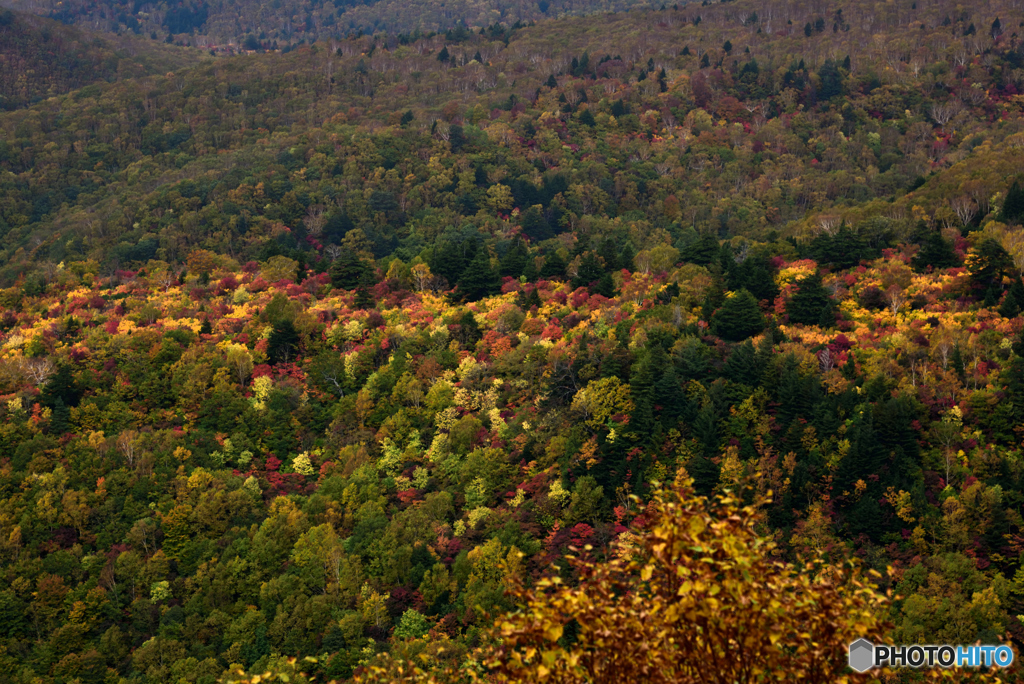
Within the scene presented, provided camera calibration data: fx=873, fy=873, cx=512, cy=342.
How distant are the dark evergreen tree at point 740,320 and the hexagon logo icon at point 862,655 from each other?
5428cm

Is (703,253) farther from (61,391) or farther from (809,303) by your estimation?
(61,391)

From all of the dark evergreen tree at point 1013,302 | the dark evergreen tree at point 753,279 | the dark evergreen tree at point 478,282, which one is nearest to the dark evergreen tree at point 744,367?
the dark evergreen tree at point 753,279

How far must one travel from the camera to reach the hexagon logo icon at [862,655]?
14.8 meters

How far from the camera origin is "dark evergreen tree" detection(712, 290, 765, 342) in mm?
67875

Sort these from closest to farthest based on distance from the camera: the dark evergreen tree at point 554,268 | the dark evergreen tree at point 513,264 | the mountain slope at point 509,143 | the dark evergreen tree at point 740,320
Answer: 1. the dark evergreen tree at point 740,320
2. the dark evergreen tree at point 554,268
3. the dark evergreen tree at point 513,264
4. the mountain slope at point 509,143

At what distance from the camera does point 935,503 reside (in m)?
49.4

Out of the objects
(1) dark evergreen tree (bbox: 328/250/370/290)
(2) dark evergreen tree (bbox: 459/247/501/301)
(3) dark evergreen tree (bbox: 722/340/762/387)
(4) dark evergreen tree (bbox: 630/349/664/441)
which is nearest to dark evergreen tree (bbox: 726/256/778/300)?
(3) dark evergreen tree (bbox: 722/340/762/387)

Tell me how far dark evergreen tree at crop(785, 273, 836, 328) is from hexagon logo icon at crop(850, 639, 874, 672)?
5688 cm

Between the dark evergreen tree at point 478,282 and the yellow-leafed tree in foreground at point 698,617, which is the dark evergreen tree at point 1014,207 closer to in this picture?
the dark evergreen tree at point 478,282

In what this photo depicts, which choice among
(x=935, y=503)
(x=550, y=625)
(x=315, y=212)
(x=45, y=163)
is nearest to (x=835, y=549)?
(x=935, y=503)

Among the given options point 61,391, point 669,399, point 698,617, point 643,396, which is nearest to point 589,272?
point 643,396

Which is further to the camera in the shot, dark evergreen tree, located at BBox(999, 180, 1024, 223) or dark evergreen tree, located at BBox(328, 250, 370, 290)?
dark evergreen tree, located at BBox(328, 250, 370, 290)

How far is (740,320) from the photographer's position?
67750 mm

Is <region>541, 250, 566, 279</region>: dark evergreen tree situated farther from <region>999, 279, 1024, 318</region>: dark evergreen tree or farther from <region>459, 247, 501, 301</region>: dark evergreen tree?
<region>999, 279, 1024, 318</region>: dark evergreen tree
